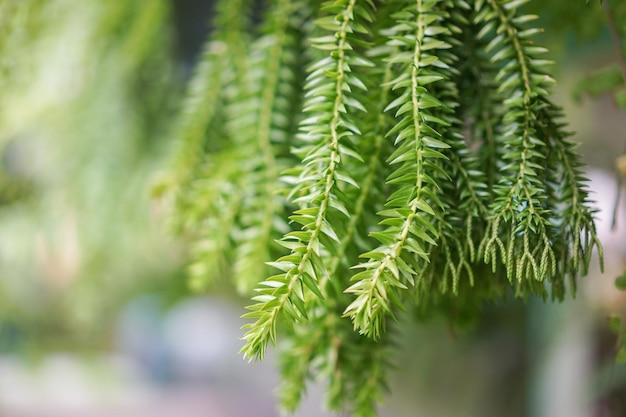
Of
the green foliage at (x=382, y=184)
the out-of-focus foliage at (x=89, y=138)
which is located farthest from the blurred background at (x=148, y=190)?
the green foliage at (x=382, y=184)

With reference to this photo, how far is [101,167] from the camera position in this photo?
1.01 meters

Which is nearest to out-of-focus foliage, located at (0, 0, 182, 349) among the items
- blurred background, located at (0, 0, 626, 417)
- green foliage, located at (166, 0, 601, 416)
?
blurred background, located at (0, 0, 626, 417)

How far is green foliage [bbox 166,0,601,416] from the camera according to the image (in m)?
0.37

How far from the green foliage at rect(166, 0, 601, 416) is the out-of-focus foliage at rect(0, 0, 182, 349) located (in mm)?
445

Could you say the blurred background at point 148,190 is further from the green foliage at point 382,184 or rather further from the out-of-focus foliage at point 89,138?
the green foliage at point 382,184

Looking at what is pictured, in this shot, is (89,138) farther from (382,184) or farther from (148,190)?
(382,184)

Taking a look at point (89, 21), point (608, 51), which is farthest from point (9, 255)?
point (608, 51)

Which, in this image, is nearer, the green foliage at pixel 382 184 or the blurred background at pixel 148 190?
the green foliage at pixel 382 184

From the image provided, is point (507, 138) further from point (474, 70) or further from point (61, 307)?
point (61, 307)

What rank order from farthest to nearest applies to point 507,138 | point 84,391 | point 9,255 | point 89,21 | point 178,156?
point 84,391, point 9,255, point 89,21, point 178,156, point 507,138

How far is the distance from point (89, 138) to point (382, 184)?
74cm

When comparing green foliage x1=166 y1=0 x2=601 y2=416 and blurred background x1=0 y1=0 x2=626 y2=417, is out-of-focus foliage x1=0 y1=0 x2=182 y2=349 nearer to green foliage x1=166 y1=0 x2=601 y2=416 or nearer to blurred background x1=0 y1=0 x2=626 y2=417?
blurred background x1=0 y1=0 x2=626 y2=417

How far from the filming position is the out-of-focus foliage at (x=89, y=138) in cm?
91

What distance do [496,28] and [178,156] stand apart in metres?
0.40
